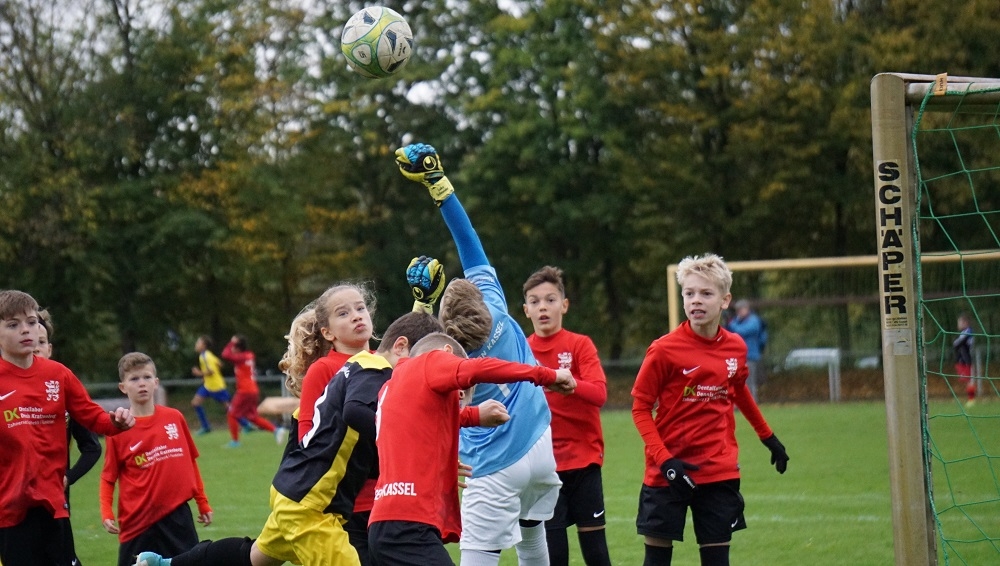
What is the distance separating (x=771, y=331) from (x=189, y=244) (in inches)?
566

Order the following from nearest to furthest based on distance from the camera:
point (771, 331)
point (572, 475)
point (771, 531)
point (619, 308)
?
point (572, 475), point (771, 531), point (771, 331), point (619, 308)

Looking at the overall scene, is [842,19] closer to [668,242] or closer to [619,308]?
[668,242]

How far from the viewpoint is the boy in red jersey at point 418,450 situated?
4.24 m

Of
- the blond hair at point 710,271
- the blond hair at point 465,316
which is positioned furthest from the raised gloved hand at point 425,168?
the blond hair at point 710,271

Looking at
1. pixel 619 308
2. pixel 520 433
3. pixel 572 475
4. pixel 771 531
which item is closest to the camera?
pixel 520 433

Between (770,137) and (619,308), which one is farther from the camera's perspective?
(619,308)

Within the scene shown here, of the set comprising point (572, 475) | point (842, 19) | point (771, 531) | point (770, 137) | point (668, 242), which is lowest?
point (771, 531)

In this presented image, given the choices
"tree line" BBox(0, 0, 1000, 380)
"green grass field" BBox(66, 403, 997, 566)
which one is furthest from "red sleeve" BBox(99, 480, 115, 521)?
"tree line" BBox(0, 0, 1000, 380)

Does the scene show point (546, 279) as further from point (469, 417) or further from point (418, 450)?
point (418, 450)

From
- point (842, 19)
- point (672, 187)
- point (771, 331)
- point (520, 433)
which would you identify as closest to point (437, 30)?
point (672, 187)

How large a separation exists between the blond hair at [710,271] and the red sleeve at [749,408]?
553 mm

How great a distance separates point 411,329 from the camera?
184 inches

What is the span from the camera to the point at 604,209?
28.4m

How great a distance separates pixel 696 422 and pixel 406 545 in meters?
2.01
